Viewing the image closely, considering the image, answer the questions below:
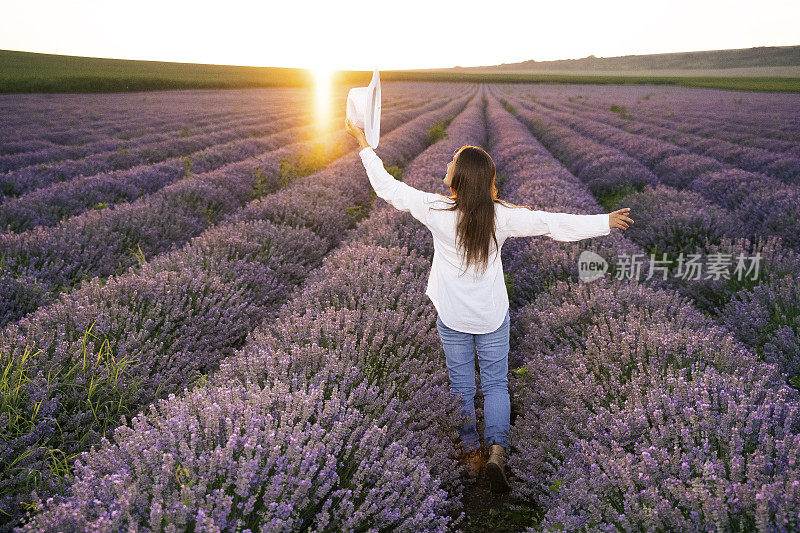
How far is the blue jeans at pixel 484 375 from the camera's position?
261 centimetres

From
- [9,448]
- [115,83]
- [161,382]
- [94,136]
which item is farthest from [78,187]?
[115,83]

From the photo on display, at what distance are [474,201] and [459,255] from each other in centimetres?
30

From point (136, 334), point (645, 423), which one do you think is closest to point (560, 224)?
point (645, 423)

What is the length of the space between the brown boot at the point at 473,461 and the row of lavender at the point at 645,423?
28 centimetres

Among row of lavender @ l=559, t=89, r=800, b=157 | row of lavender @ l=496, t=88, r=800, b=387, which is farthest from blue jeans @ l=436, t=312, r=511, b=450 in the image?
row of lavender @ l=559, t=89, r=800, b=157

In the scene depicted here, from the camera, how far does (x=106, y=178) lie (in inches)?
323

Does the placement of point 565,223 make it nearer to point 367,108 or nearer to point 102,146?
point 367,108

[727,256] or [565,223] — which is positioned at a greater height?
[565,223]

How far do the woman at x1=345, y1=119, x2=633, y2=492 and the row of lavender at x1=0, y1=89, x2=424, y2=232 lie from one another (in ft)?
18.5

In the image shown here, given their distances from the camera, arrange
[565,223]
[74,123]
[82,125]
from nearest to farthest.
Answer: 1. [565,223]
2. [82,125]
3. [74,123]

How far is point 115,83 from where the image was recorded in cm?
4316

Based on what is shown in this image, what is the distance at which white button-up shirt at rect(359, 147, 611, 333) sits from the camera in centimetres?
238

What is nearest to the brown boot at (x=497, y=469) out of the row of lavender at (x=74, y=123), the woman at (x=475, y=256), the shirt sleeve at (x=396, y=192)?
the woman at (x=475, y=256)

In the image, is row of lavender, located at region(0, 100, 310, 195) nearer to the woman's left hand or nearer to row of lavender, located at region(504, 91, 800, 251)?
the woman's left hand
